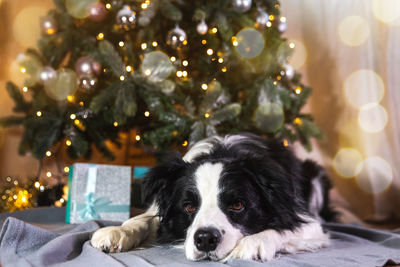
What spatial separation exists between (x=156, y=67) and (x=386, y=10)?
248 cm

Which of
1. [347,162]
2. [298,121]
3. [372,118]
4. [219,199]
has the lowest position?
[219,199]

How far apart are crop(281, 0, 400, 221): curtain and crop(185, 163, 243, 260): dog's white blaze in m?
1.99

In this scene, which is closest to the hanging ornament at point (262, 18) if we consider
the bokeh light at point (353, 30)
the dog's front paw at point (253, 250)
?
the bokeh light at point (353, 30)

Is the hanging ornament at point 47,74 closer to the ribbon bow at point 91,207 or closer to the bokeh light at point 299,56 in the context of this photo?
the ribbon bow at point 91,207

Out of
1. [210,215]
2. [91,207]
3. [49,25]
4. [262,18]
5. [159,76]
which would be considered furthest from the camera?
[49,25]

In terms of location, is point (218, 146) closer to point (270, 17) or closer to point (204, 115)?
point (204, 115)

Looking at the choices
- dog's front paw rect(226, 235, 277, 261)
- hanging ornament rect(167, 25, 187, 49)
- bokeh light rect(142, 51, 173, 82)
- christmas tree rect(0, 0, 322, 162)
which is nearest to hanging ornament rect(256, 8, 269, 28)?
christmas tree rect(0, 0, 322, 162)

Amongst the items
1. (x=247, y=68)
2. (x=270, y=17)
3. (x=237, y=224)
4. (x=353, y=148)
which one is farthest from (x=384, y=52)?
(x=237, y=224)

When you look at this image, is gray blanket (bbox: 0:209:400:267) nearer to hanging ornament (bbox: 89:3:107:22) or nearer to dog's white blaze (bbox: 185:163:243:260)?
dog's white blaze (bbox: 185:163:243:260)

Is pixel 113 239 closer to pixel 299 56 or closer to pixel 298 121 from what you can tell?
pixel 298 121

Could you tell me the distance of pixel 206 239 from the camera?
1.49 metres

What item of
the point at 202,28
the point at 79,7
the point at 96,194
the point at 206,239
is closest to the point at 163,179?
the point at 206,239

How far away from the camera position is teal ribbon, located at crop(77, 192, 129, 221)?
2.53m

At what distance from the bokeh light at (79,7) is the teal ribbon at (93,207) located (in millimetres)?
1474
